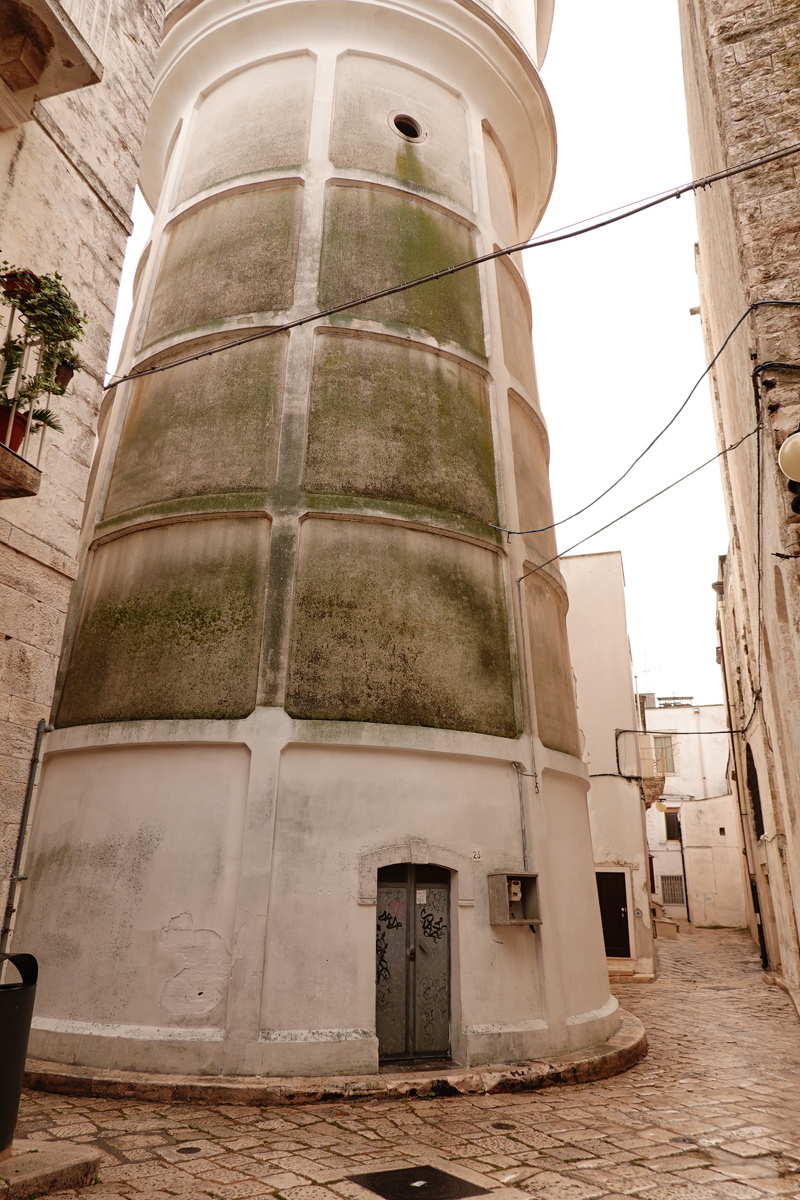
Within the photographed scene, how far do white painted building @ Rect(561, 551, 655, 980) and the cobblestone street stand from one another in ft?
32.2

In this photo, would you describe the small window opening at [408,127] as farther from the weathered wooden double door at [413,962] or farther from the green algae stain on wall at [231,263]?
the weathered wooden double door at [413,962]

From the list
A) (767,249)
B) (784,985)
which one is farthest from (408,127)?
(784,985)

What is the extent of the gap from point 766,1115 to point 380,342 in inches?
434

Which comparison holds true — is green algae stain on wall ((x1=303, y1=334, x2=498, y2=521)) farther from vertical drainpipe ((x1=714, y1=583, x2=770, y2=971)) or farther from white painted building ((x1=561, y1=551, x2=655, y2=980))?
vertical drainpipe ((x1=714, y1=583, x2=770, y2=971))

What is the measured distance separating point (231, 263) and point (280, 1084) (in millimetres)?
11719

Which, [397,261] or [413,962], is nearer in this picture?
[413,962]

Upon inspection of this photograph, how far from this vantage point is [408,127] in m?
15.0

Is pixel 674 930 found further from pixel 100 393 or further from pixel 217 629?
pixel 100 393

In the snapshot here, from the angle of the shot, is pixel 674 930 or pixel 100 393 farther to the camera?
pixel 674 930

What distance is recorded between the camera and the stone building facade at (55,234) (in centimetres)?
647

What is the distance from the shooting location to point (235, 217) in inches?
540

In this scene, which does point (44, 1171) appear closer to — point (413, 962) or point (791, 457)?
point (413, 962)

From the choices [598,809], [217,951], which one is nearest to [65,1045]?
[217,951]

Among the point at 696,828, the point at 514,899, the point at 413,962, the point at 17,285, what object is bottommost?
the point at 413,962
